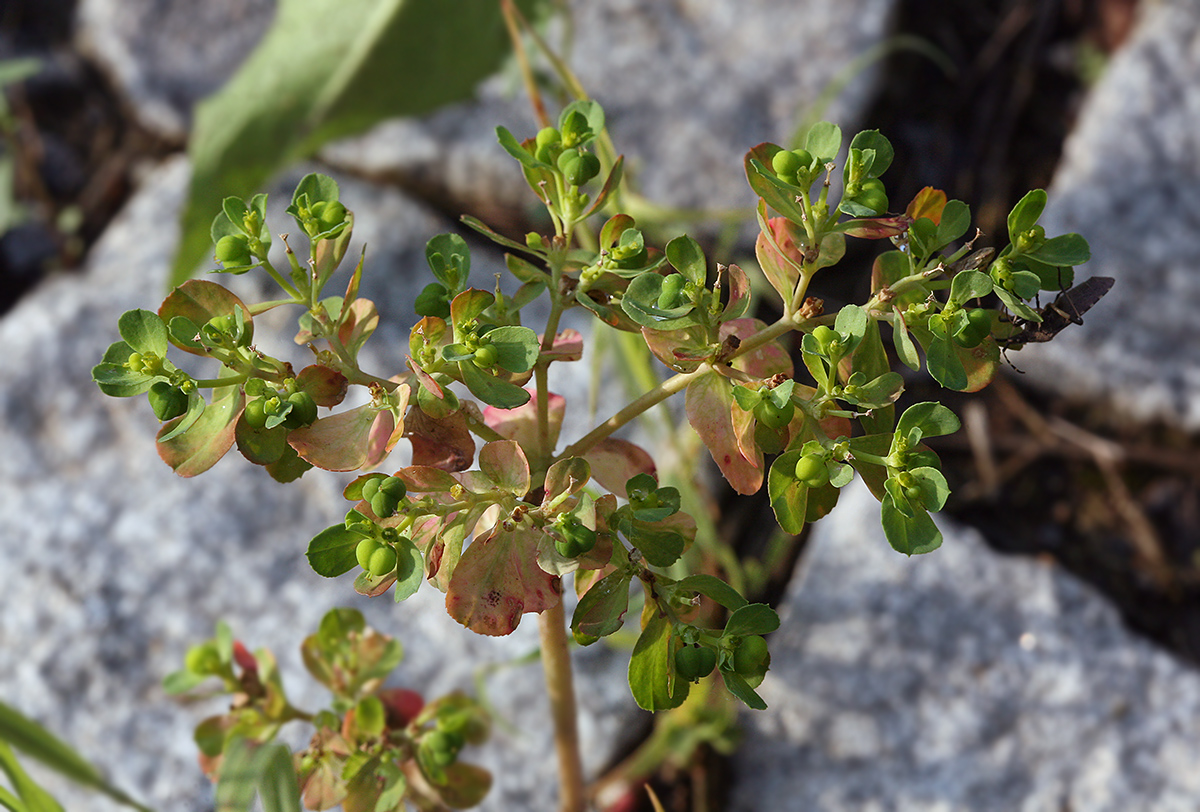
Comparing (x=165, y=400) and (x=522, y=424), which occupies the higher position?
(x=165, y=400)

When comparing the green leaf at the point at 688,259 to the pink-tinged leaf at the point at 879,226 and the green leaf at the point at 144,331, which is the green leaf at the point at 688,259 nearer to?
the pink-tinged leaf at the point at 879,226

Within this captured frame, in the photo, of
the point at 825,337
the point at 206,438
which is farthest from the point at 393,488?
the point at 825,337

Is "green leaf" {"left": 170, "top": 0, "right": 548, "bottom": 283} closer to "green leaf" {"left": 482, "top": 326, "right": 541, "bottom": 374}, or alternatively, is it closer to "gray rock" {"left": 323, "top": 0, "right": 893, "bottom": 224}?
"gray rock" {"left": 323, "top": 0, "right": 893, "bottom": 224}

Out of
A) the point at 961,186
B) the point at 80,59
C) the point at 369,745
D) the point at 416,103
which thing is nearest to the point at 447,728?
the point at 369,745

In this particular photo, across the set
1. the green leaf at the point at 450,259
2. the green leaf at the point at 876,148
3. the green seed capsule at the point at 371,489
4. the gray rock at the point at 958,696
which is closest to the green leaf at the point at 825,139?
the green leaf at the point at 876,148

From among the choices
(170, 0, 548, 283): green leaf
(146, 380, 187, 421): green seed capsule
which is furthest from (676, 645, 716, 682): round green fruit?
(170, 0, 548, 283): green leaf

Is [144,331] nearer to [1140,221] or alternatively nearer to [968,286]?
[968,286]
